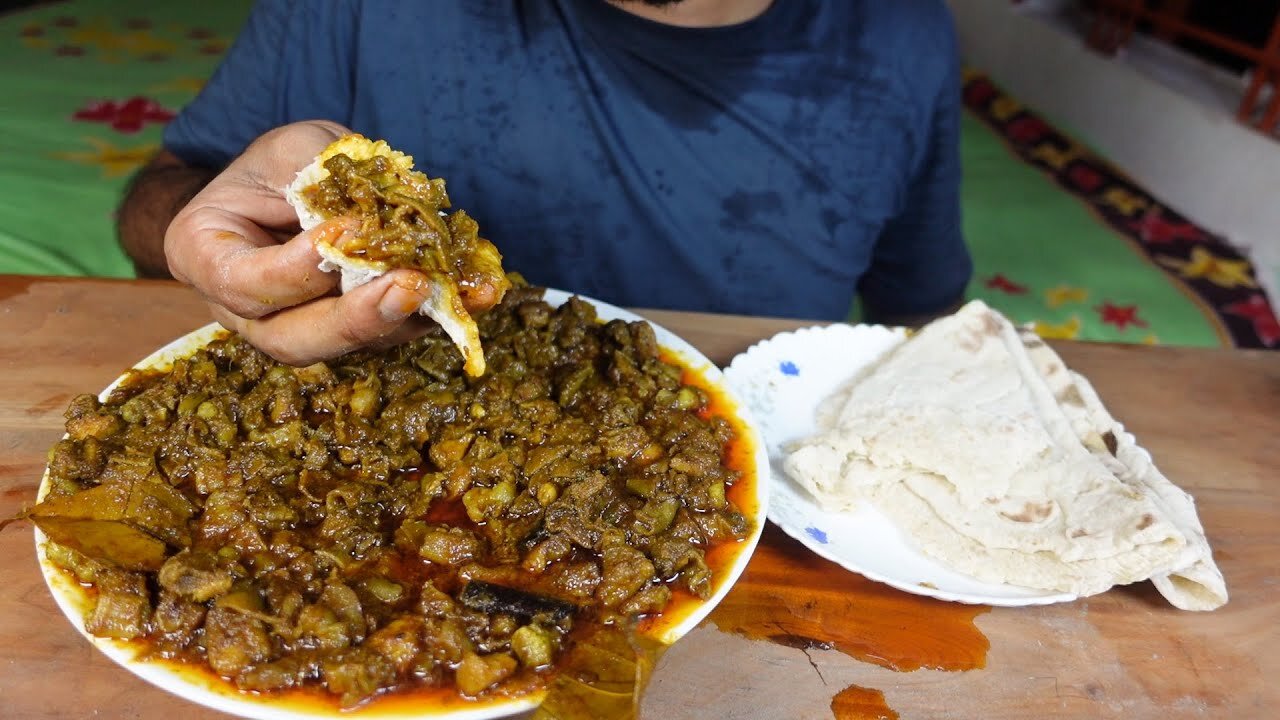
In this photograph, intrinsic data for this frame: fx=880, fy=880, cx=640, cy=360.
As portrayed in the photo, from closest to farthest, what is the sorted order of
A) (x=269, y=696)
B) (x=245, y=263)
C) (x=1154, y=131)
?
(x=269, y=696) < (x=245, y=263) < (x=1154, y=131)

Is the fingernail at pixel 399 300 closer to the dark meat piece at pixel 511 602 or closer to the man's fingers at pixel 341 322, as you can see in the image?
the man's fingers at pixel 341 322

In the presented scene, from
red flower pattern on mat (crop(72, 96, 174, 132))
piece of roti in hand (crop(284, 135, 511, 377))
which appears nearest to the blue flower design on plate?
piece of roti in hand (crop(284, 135, 511, 377))

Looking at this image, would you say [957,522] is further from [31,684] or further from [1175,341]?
[1175,341]

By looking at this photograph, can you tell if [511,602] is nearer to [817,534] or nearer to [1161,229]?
[817,534]

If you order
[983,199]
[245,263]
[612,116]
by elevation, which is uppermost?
[245,263]

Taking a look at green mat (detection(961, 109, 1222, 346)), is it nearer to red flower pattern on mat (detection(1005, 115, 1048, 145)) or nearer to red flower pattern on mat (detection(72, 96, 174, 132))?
red flower pattern on mat (detection(1005, 115, 1048, 145))

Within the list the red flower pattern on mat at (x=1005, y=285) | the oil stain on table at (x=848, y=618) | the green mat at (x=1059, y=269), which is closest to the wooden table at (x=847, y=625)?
the oil stain on table at (x=848, y=618)

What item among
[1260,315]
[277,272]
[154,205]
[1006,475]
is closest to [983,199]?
[1260,315]
